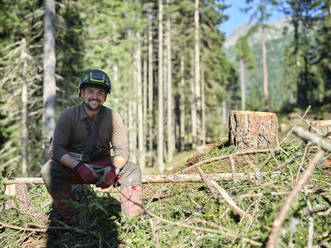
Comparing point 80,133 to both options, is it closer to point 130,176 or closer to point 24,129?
point 130,176

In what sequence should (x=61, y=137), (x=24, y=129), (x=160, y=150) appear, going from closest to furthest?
(x=61, y=137), (x=24, y=129), (x=160, y=150)

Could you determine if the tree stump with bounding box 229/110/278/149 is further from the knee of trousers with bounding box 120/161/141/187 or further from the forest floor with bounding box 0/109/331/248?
the knee of trousers with bounding box 120/161/141/187

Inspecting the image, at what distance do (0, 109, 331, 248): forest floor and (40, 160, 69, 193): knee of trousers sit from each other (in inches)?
16.9

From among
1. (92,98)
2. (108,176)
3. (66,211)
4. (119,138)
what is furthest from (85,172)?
(92,98)

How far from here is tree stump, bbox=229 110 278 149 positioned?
178 inches

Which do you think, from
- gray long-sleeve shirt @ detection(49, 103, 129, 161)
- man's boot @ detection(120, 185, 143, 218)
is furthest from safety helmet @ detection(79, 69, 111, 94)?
man's boot @ detection(120, 185, 143, 218)

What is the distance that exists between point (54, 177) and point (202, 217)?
182 centimetres

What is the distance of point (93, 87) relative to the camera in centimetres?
354

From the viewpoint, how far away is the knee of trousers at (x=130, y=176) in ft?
10.6

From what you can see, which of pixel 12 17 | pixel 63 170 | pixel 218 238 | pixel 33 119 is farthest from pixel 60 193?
pixel 12 17

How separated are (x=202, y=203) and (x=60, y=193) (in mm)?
1713

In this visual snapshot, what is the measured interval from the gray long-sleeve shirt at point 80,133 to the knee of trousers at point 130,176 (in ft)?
0.55

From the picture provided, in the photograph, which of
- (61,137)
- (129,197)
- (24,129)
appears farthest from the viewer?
(24,129)

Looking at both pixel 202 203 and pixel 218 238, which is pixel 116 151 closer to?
pixel 202 203
